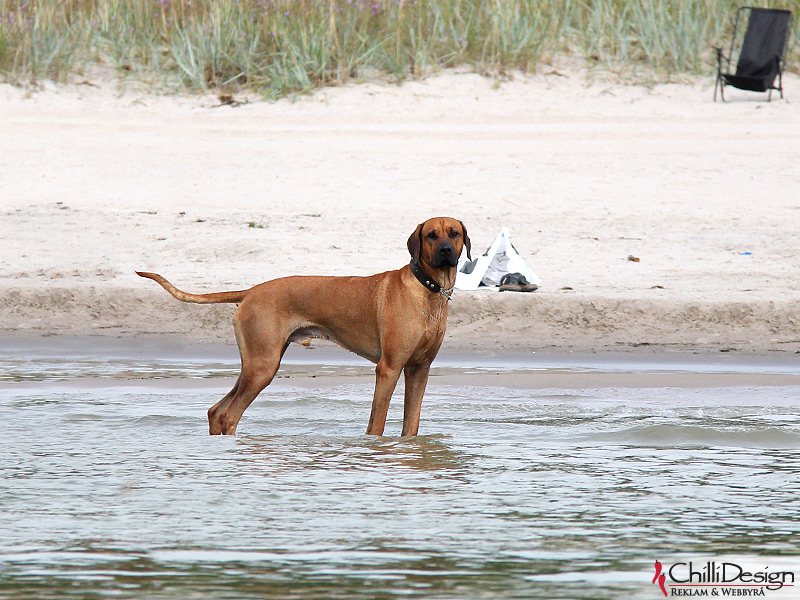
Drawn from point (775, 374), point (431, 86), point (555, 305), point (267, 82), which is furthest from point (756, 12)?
point (775, 374)

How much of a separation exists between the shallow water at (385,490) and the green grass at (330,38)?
890 cm

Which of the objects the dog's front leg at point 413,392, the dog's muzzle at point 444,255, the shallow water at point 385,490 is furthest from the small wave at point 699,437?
the dog's muzzle at point 444,255

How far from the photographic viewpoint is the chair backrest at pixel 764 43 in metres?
15.6

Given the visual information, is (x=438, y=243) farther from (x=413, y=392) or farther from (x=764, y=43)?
(x=764, y=43)

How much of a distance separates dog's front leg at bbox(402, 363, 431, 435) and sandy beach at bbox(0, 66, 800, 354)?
2957 millimetres

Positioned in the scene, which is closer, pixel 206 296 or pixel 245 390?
pixel 245 390

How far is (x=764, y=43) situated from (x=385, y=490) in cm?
1202

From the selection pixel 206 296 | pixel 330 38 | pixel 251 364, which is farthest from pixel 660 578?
pixel 330 38

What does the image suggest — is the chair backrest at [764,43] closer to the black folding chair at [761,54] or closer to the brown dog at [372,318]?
the black folding chair at [761,54]

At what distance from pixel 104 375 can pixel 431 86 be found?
8678 mm

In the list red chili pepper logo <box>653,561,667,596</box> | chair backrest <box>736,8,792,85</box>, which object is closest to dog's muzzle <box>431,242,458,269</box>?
red chili pepper logo <box>653,561,667,596</box>

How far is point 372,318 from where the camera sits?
6.34 m

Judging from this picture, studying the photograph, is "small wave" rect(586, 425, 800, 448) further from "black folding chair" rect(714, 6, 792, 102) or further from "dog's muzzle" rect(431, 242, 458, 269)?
"black folding chair" rect(714, 6, 792, 102)

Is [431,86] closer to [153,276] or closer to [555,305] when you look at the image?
[555,305]
